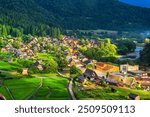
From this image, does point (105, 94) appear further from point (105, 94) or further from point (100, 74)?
point (100, 74)

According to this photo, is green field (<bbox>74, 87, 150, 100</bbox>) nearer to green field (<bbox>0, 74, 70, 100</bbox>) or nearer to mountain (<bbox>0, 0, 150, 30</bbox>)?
green field (<bbox>0, 74, 70, 100</bbox>)

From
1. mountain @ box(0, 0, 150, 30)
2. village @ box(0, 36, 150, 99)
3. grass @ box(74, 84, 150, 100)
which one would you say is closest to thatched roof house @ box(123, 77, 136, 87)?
village @ box(0, 36, 150, 99)

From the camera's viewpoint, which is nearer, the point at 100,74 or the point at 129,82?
the point at 129,82

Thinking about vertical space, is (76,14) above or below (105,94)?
above

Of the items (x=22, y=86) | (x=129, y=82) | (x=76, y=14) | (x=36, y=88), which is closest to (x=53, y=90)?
(x=36, y=88)

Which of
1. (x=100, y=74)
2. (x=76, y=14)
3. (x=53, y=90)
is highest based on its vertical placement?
(x=76, y=14)

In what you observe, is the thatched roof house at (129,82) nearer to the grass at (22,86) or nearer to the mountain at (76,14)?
the grass at (22,86)

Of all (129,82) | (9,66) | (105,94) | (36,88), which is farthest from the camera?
(9,66)

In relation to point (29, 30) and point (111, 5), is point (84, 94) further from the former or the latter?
point (111, 5)
